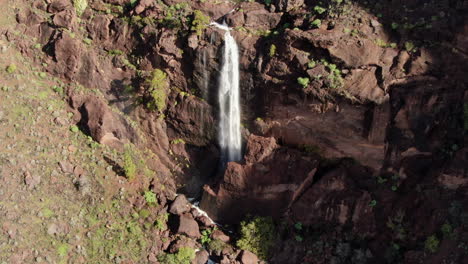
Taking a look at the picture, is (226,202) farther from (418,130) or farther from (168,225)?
(418,130)

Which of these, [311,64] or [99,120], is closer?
[311,64]

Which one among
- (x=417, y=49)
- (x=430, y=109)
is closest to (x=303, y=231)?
(x=430, y=109)

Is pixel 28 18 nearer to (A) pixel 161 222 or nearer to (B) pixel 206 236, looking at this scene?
(A) pixel 161 222

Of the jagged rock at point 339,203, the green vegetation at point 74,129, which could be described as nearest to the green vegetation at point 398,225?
the jagged rock at point 339,203

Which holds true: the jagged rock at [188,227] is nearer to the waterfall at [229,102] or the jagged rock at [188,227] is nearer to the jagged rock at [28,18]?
the waterfall at [229,102]

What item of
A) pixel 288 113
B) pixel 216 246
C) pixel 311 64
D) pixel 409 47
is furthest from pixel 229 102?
pixel 409 47
